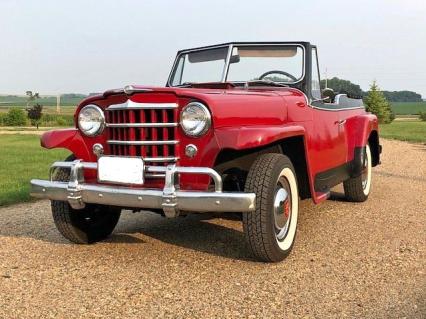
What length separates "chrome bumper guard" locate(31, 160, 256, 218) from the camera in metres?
3.41

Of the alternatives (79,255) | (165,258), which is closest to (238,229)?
(165,258)

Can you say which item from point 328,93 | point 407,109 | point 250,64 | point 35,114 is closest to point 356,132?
point 328,93

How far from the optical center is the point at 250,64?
545 centimetres

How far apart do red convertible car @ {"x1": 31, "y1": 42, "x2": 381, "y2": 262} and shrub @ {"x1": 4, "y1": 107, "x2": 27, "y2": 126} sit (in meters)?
42.0

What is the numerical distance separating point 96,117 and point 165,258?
128 centimetres

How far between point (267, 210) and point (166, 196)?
0.74 metres

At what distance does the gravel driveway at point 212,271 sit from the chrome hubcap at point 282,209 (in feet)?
0.82

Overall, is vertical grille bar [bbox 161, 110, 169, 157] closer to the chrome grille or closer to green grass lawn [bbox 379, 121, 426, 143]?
the chrome grille

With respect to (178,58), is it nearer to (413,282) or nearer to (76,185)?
(76,185)

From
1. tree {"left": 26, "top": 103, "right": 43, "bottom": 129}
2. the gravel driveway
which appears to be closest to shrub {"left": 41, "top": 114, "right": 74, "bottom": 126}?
tree {"left": 26, "top": 103, "right": 43, "bottom": 129}

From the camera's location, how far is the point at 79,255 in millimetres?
4258

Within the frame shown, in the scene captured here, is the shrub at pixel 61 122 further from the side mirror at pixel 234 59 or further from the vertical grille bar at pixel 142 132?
the vertical grille bar at pixel 142 132

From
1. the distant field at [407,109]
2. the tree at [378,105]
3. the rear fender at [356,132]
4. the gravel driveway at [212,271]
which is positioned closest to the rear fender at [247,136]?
the gravel driveway at [212,271]

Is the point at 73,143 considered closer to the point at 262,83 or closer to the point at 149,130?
the point at 149,130
